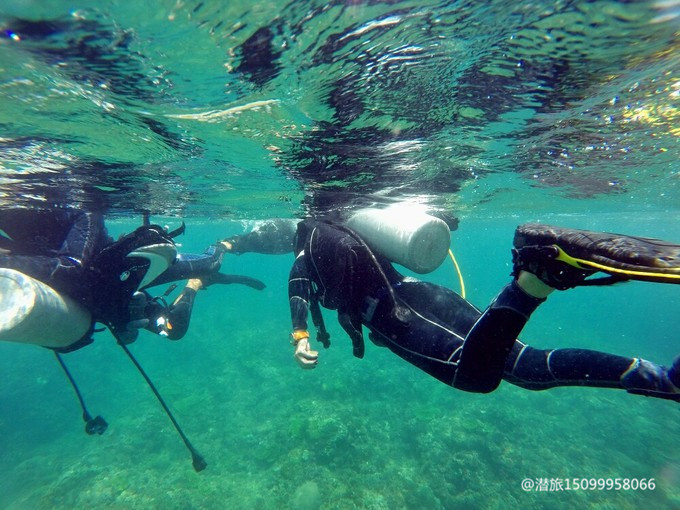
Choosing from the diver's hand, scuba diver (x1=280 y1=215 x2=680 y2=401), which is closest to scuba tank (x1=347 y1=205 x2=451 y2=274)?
scuba diver (x1=280 y1=215 x2=680 y2=401)

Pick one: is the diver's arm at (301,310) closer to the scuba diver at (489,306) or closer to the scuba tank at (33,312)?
the scuba diver at (489,306)

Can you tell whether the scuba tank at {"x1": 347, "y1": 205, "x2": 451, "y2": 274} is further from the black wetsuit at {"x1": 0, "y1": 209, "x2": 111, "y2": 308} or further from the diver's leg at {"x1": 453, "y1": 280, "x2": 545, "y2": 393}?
the black wetsuit at {"x1": 0, "y1": 209, "x2": 111, "y2": 308}

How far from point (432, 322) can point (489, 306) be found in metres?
1.48

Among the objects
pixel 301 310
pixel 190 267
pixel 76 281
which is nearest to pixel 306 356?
pixel 301 310

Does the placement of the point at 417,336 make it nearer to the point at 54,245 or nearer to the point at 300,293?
the point at 300,293

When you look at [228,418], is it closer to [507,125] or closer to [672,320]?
[507,125]

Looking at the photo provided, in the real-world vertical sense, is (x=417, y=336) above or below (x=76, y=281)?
below

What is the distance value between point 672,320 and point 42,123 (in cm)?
8920

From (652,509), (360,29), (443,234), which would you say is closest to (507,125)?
(443,234)

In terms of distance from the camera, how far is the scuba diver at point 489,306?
2279 mm

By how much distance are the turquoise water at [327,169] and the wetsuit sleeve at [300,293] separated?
2.90 metres

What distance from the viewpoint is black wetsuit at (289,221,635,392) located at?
2.96 meters

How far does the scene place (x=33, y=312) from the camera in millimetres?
4391

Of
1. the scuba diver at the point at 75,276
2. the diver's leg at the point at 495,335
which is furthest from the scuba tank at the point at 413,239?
the scuba diver at the point at 75,276
